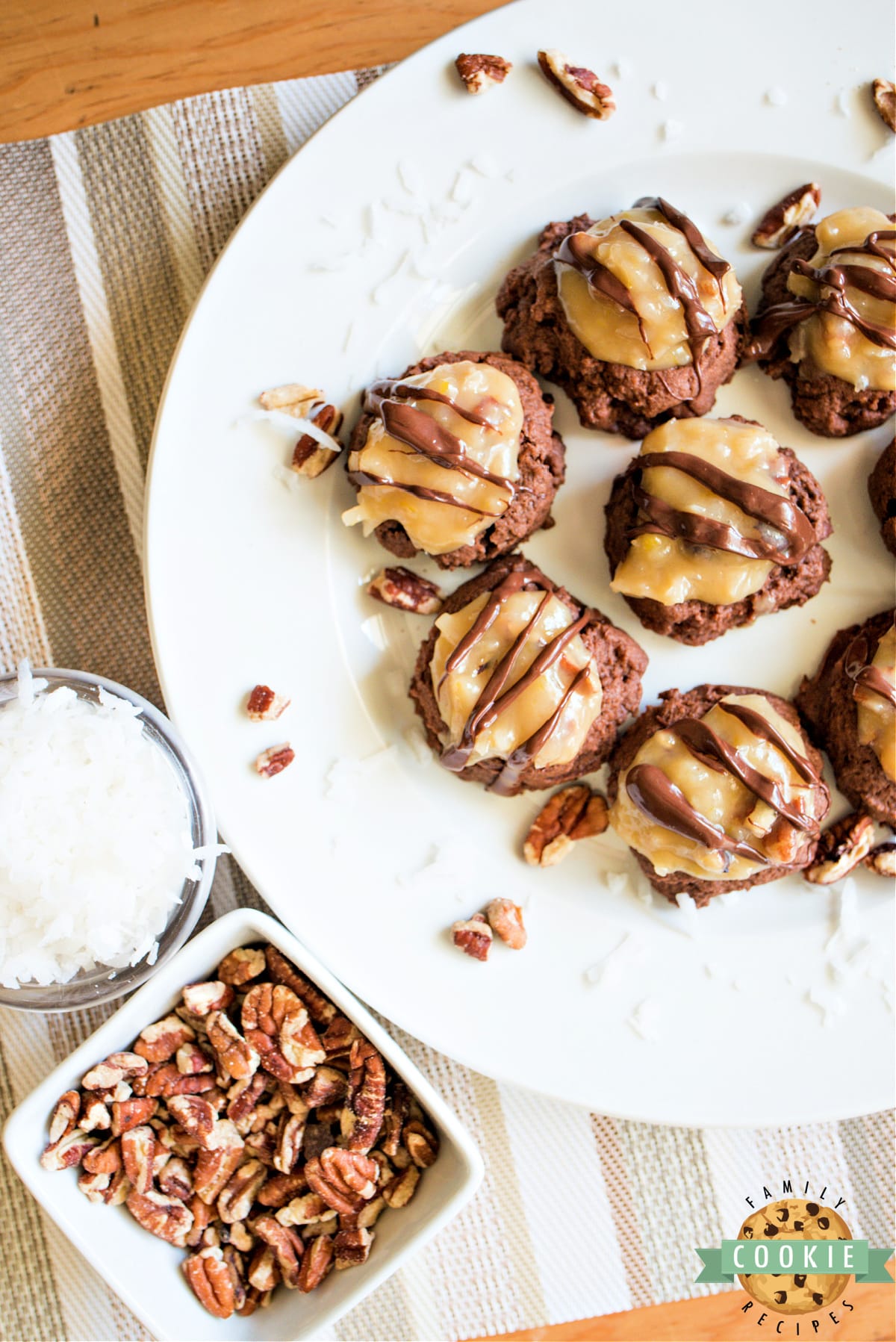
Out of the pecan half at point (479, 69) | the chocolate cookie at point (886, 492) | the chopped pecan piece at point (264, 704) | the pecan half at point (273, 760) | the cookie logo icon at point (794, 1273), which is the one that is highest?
the pecan half at point (479, 69)

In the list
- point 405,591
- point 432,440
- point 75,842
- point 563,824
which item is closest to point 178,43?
point 432,440

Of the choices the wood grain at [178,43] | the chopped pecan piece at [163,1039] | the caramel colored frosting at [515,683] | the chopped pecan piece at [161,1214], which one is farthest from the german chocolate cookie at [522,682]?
the wood grain at [178,43]

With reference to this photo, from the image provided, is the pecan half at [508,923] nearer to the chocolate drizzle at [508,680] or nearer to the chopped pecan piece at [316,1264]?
the chocolate drizzle at [508,680]

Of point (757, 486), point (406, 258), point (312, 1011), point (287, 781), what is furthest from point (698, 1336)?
point (406, 258)

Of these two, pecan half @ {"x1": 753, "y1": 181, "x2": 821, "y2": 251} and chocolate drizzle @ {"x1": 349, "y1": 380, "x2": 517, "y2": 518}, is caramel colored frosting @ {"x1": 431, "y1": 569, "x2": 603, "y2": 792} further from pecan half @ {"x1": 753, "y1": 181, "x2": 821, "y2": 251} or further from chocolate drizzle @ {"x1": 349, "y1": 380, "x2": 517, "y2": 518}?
pecan half @ {"x1": 753, "y1": 181, "x2": 821, "y2": 251}

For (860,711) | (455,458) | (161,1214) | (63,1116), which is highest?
(455,458)

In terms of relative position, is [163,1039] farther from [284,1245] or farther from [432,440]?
[432,440]
